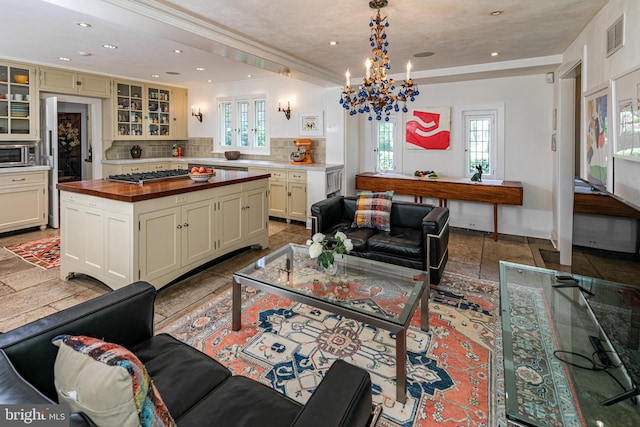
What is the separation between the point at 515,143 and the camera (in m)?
5.36

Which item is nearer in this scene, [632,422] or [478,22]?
[632,422]

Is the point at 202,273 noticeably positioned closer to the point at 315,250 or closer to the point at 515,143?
the point at 315,250

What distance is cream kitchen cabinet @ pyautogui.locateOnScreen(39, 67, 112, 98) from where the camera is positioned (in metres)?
5.62

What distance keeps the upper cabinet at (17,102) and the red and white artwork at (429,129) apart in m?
5.94

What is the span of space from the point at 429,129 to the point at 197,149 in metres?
5.01

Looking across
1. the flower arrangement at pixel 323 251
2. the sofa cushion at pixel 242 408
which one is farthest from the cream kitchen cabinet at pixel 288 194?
the sofa cushion at pixel 242 408

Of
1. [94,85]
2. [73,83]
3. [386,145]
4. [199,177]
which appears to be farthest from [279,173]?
[73,83]

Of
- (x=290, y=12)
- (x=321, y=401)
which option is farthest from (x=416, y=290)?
(x=290, y=12)

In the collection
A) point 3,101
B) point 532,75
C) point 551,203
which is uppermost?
point 532,75

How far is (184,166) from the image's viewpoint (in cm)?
764

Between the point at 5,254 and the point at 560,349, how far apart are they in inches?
225

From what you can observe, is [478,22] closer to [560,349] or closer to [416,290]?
[416,290]

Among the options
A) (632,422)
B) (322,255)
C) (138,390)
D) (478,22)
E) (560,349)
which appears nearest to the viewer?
(138,390)

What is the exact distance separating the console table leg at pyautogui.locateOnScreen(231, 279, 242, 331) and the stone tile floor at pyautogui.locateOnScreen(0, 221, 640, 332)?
1.93 ft
